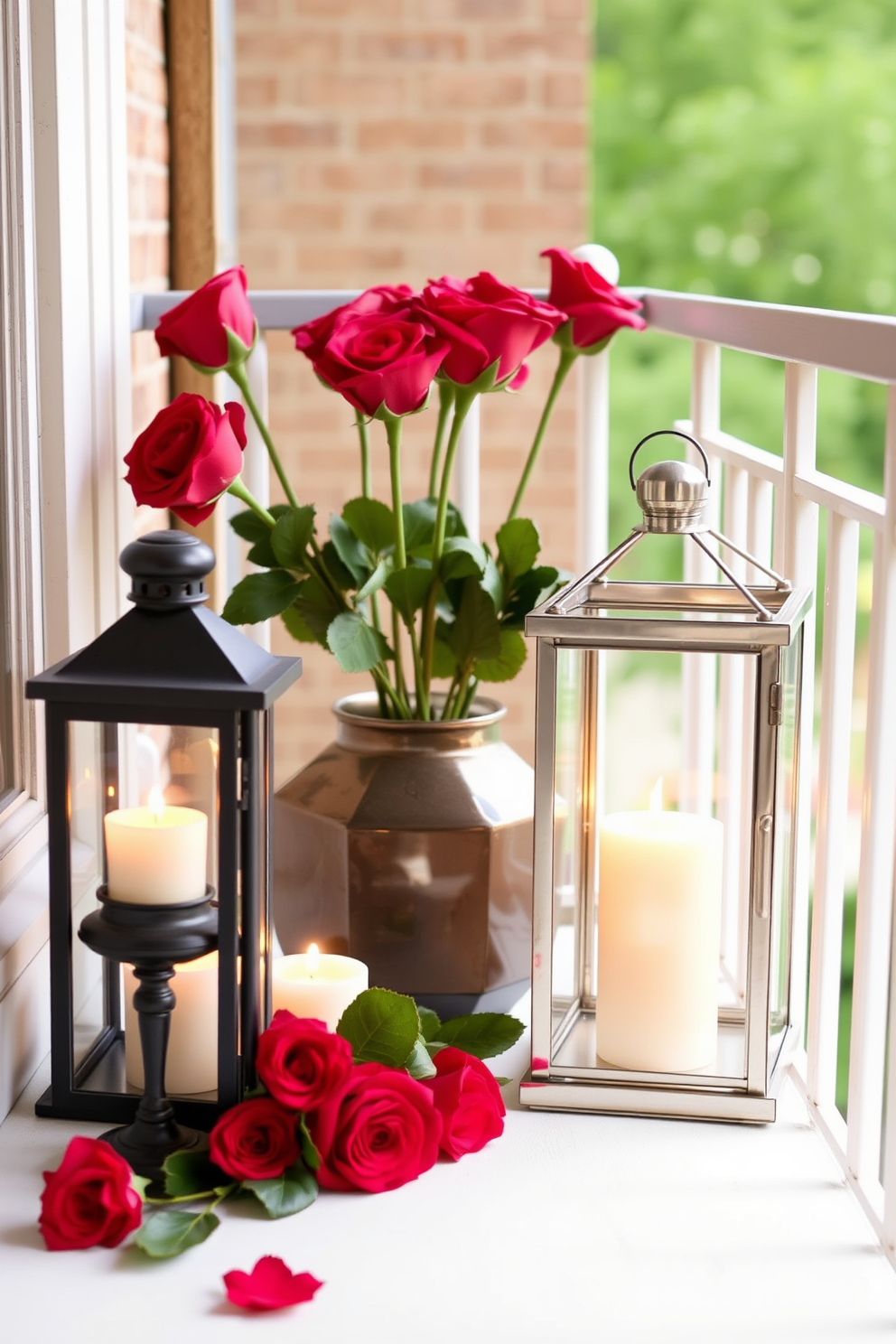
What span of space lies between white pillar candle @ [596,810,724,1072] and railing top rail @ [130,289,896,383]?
0.35 m

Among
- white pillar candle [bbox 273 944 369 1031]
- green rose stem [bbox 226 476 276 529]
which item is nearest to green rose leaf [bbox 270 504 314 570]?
green rose stem [bbox 226 476 276 529]

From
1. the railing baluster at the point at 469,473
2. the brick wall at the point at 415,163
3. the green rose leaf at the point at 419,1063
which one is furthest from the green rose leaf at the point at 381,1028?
the brick wall at the point at 415,163

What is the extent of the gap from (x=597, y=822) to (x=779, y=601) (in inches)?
9.1

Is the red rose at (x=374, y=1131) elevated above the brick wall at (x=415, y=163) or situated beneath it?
situated beneath

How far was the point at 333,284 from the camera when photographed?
3.12 meters

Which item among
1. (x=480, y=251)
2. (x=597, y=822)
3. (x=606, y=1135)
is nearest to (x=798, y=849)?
(x=597, y=822)

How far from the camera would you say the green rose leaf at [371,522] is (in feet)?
4.19

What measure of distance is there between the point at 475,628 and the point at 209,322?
0.34 metres

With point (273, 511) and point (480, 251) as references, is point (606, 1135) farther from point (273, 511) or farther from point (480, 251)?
point (480, 251)

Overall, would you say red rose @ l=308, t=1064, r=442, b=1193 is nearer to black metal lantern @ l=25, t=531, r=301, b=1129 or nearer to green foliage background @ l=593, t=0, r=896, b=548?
black metal lantern @ l=25, t=531, r=301, b=1129

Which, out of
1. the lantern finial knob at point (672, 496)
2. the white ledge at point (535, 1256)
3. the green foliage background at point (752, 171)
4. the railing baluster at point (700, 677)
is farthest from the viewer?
the green foliage background at point (752, 171)

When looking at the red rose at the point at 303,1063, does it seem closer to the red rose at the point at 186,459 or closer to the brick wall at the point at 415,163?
the red rose at the point at 186,459

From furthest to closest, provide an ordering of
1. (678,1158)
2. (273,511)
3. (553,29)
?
1. (553,29)
2. (273,511)
3. (678,1158)

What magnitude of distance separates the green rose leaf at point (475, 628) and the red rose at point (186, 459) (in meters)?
0.23
